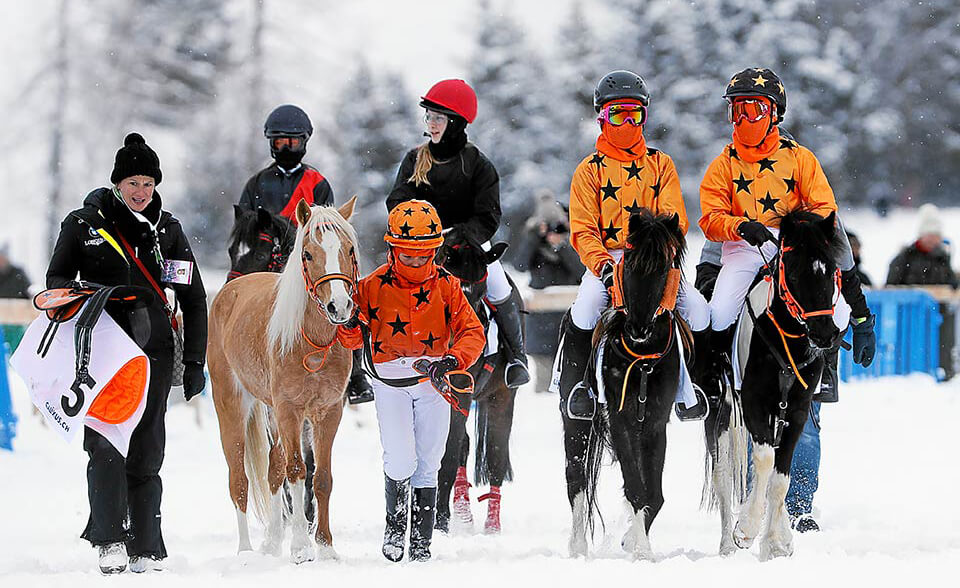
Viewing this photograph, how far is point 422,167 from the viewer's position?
727cm

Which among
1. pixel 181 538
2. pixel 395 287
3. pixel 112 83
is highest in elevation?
pixel 112 83

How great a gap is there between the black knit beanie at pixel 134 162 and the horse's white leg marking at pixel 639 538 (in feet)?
10.6

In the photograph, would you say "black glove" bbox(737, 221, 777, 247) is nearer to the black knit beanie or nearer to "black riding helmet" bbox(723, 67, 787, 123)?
"black riding helmet" bbox(723, 67, 787, 123)

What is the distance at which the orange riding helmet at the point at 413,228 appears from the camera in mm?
5801

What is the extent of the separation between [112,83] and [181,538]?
26314 millimetres

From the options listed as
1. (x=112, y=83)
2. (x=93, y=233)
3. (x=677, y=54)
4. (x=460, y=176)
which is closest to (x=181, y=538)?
(x=93, y=233)

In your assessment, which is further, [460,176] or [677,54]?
[677,54]

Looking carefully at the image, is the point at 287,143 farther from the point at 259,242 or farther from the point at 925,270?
the point at 925,270

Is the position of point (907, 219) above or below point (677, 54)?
below

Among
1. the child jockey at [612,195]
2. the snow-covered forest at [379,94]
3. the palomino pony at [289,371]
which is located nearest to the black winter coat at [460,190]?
the child jockey at [612,195]

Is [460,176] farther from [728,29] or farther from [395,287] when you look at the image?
[728,29]

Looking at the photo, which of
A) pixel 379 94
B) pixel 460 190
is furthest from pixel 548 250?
pixel 379 94

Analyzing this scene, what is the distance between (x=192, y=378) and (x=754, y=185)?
3419mm

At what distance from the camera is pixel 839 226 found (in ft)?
19.9
